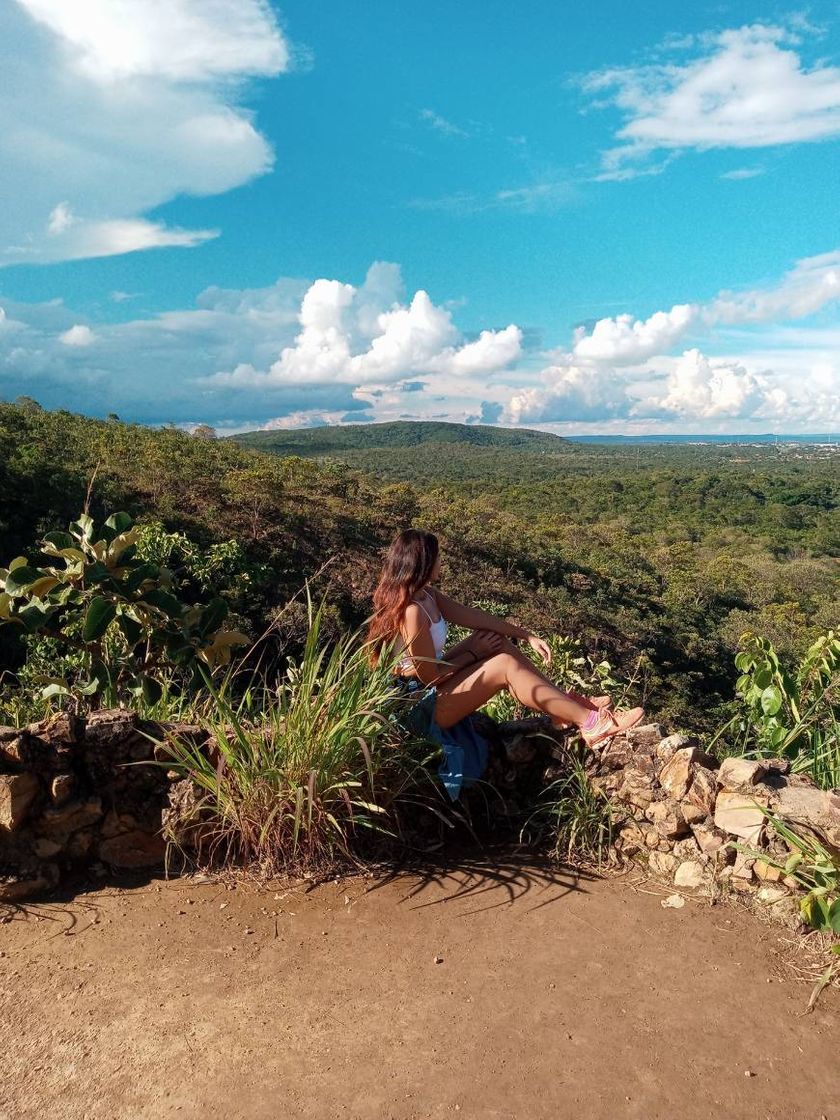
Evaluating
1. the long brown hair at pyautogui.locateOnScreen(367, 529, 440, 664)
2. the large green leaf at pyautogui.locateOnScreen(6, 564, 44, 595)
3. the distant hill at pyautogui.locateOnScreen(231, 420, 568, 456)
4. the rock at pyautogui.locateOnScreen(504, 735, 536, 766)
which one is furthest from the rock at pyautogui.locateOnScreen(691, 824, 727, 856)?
the distant hill at pyautogui.locateOnScreen(231, 420, 568, 456)

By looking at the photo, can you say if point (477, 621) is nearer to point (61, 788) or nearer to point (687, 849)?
point (687, 849)

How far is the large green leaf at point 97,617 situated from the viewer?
2.52 metres

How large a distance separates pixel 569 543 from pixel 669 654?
11.0 meters

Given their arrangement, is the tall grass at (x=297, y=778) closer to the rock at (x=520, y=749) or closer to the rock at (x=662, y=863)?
the rock at (x=520, y=749)

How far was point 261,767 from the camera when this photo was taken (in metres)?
2.50

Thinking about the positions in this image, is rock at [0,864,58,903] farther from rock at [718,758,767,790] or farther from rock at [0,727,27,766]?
rock at [718,758,767,790]

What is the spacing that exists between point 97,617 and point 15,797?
1.90 ft

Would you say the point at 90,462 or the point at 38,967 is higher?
the point at 90,462

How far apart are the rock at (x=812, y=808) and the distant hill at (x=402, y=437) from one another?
98.4 metres

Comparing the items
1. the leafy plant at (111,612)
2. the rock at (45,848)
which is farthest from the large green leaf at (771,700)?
the rock at (45,848)

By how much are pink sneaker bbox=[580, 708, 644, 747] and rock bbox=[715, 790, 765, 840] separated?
384 mm

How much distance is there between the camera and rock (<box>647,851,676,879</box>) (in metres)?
2.59

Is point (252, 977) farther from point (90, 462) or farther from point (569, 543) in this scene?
point (569, 543)

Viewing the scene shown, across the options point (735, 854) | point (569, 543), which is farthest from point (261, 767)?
point (569, 543)
